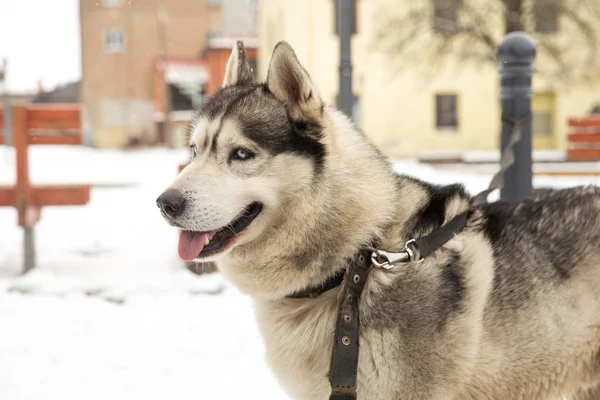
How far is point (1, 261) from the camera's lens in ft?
22.1

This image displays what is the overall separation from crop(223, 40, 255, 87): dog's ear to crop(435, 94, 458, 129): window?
74.7 ft

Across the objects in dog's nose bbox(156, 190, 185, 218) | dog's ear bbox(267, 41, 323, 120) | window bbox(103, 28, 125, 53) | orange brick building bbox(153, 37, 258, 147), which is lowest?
dog's nose bbox(156, 190, 185, 218)

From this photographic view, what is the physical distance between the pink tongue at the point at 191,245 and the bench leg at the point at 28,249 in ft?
14.5

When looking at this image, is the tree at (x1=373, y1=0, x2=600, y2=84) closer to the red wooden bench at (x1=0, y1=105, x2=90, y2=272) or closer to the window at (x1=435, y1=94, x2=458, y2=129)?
the window at (x1=435, y1=94, x2=458, y2=129)

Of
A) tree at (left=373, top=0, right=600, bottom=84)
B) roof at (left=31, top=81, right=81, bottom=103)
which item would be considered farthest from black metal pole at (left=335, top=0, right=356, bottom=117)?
roof at (left=31, top=81, right=81, bottom=103)

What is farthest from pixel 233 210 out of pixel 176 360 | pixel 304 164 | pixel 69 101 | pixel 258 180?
pixel 69 101

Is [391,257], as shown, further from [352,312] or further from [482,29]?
[482,29]

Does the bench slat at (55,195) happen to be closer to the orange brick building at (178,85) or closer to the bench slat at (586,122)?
the bench slat at (586,122)

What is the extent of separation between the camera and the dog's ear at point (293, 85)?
2.43 meters

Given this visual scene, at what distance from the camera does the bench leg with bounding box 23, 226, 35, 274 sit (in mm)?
6375

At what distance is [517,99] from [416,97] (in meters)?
20.6

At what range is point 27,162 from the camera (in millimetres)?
6246

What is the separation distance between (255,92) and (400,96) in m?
22.4

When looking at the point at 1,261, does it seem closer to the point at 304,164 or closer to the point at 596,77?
the point at 304,164
